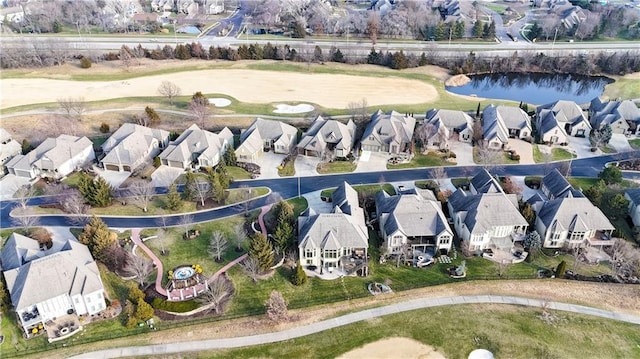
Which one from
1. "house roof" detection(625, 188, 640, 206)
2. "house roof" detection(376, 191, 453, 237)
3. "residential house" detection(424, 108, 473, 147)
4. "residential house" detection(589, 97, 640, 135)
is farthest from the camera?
"residential house" detection(589, 97, 640, 135)

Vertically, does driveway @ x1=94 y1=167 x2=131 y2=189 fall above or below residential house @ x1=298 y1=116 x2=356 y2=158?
below

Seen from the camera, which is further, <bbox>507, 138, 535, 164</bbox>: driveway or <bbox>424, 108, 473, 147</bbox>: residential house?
<bbox>424, 108, 473, 147</bbox>: residential house

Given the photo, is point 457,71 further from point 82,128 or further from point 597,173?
point 82,128

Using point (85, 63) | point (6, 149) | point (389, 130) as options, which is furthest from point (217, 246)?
point (85, 63)

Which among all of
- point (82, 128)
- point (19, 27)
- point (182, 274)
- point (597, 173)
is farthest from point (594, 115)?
point (19, 27)

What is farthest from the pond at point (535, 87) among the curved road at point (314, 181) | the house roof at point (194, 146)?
the house roof at point (194, 146)

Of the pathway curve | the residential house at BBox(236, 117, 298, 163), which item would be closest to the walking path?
the pathway curve

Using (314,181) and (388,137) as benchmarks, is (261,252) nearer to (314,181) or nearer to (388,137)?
(314,181)

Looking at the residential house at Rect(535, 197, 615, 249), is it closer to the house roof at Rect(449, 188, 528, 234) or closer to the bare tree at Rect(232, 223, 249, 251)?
the house roof at Rect(449, 188, 528, 234)
